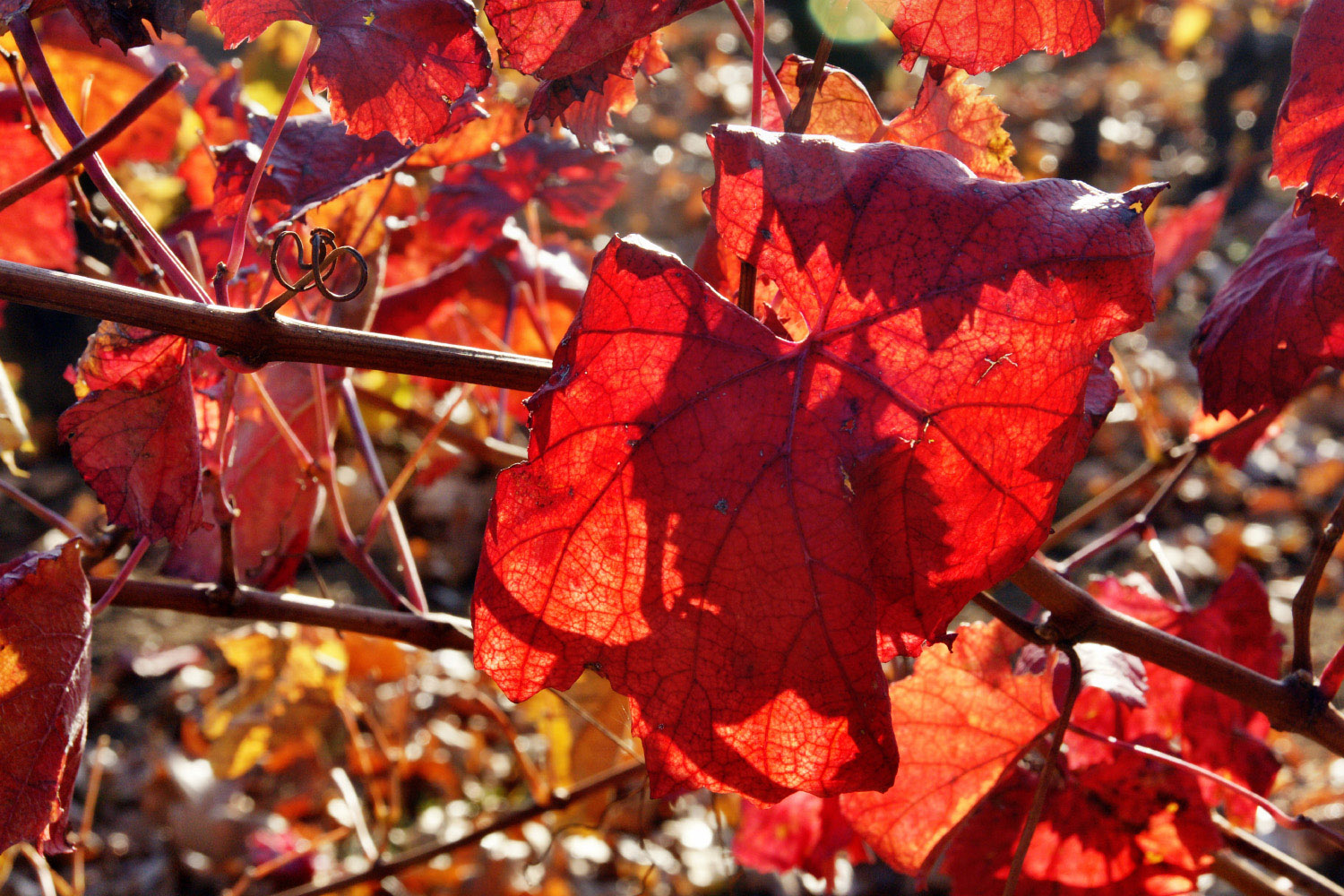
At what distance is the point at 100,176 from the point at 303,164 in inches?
6.3

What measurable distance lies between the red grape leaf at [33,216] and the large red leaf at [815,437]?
0.67 metres

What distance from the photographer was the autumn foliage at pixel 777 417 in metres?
0.43

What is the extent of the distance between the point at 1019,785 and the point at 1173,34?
5629 millimetres

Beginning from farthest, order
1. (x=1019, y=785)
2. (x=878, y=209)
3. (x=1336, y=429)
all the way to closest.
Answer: (x=1336, y=429) < (x=1019, y=785) < (x=878, y=209)

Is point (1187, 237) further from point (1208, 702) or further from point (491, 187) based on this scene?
point (491, 187)

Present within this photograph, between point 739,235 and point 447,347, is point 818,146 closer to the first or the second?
point 739,235

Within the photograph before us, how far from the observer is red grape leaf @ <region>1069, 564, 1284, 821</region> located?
2.77 ft

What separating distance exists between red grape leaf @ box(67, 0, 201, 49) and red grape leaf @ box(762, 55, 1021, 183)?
338 millimetres

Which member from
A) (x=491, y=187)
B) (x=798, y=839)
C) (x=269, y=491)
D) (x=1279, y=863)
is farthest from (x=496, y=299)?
(x=1279, y=863)

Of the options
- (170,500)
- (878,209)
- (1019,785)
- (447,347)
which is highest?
(878,209)

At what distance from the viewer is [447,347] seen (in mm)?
458

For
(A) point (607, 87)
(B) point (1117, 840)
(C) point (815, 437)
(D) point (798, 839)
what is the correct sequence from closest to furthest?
(C) point (815, 437)
(A) point (607, 87)
(B) point (1117, 840)
(D) point (798, 839)

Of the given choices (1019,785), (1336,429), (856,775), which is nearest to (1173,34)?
(1336,429)

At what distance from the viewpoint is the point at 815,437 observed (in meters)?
0.44
